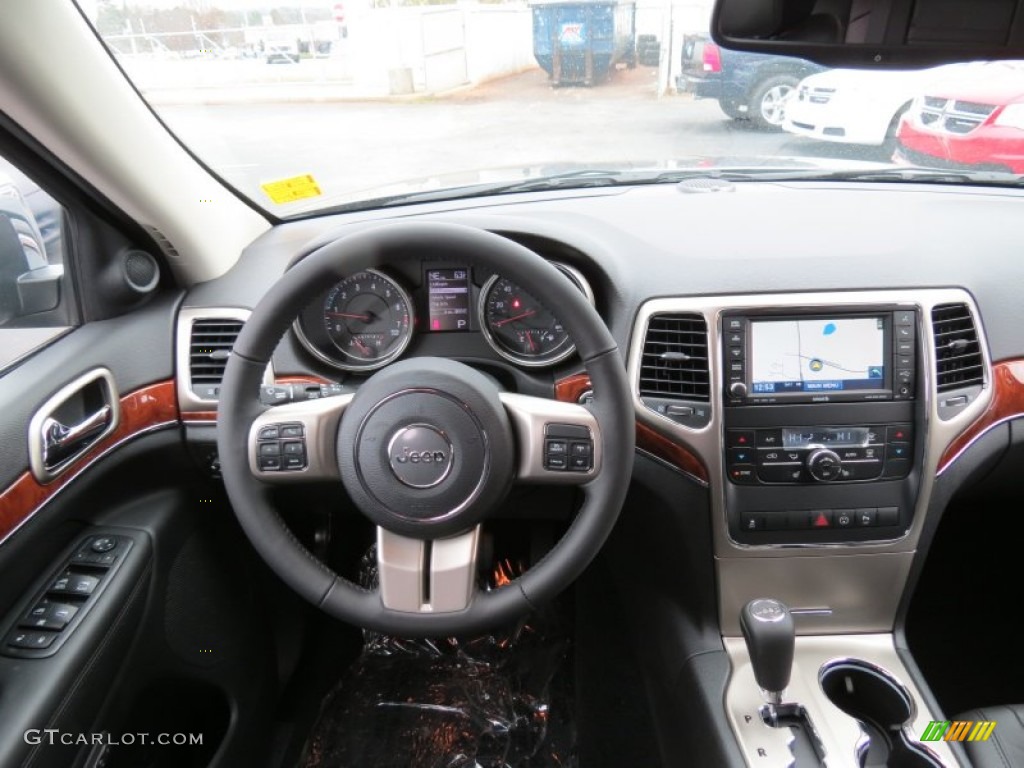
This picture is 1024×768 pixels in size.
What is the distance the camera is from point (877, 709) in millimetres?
1863

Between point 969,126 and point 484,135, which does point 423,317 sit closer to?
point 484,135

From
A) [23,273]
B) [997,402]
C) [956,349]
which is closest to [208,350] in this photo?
[23,273]

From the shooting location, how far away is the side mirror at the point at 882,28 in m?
1.08

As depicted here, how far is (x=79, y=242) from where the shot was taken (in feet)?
6.26

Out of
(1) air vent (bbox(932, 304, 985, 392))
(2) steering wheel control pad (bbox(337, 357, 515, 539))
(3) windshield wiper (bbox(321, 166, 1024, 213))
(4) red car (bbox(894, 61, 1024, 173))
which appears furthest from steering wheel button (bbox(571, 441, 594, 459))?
(4) red car (bbox(894, 61, 1024, 173))

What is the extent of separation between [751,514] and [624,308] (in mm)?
563

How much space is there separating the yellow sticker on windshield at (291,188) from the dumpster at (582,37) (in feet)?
2.32

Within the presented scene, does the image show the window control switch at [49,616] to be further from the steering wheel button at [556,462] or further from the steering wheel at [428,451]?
the steering wheel button at [556,462]

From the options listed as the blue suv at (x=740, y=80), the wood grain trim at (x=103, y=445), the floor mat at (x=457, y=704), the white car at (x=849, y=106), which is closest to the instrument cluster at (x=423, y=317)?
the wood grain trim at (x=103, y=445)

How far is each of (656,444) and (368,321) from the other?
72cm

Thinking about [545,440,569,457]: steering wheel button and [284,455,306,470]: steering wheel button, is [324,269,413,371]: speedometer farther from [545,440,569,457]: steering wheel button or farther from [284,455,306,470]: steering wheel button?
[545,440,569,457]: steering wheel button

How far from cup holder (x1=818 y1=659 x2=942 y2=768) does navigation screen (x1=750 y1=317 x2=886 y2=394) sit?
0.67 meters

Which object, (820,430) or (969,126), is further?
(969,126)

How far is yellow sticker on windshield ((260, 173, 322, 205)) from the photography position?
2.17 m
